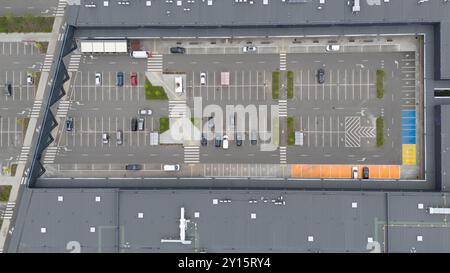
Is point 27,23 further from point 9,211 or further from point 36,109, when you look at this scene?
point 9,211

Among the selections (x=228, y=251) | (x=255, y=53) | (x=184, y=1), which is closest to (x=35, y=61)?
(x=184, y=1)

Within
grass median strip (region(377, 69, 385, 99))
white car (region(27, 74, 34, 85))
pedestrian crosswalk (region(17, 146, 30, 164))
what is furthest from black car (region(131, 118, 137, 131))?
grass median strip (region(377, 69, 385, 99))

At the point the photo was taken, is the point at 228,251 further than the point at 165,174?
No

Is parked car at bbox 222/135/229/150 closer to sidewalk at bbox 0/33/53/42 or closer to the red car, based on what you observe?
the red car

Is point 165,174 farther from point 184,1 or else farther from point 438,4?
point 438,4

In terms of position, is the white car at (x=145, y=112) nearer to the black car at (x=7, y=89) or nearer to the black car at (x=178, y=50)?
the black car at (x=178, y=50)

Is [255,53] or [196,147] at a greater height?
[255,53]

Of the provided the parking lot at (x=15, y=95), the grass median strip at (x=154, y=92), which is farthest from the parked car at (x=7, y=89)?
the grass median strip at (x=154, y=92)
